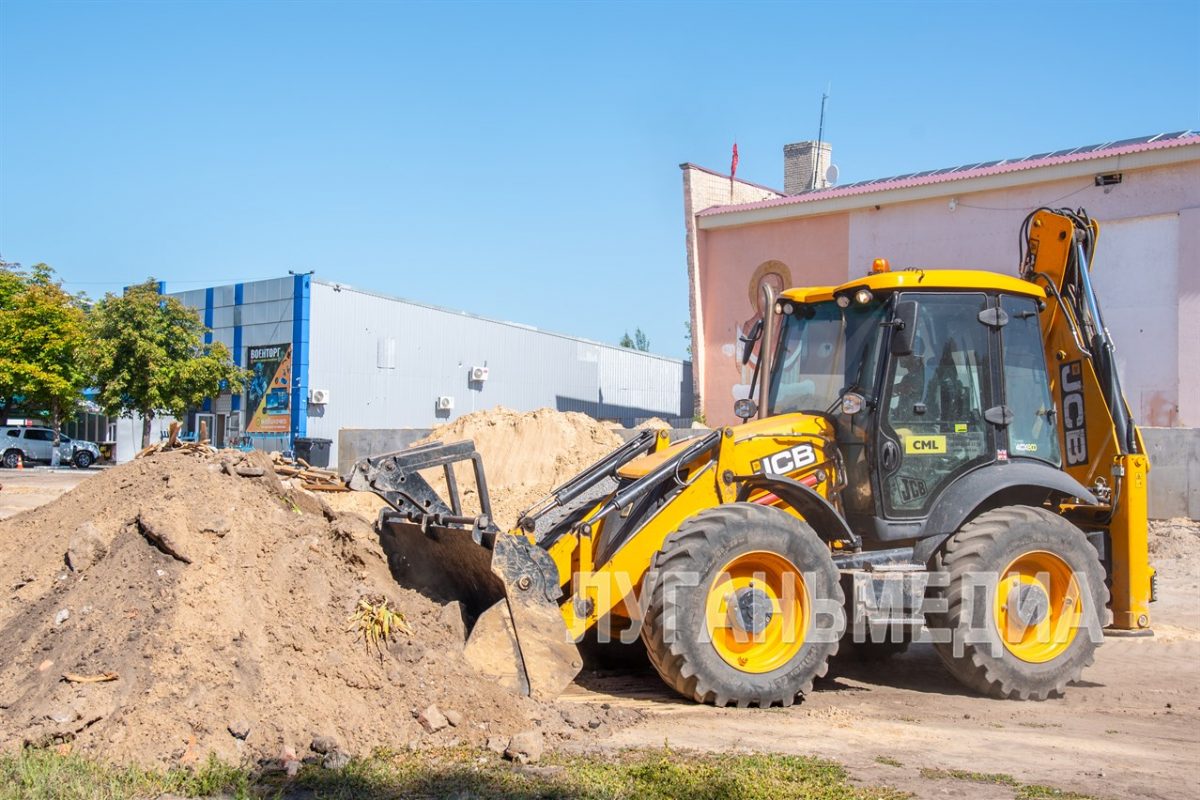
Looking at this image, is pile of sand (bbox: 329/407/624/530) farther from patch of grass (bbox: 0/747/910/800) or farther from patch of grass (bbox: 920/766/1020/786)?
patch of grass (bbox: 920/766/1020/786)

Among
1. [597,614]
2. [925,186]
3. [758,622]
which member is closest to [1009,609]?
Result: [758,622]

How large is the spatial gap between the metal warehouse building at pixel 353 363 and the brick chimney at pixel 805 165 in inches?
332

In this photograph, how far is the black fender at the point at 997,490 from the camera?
7195mm

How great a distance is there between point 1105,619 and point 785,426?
106 inches

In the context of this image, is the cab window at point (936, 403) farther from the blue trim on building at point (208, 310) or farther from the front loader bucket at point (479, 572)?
the blue trim on building at point (208, 310)

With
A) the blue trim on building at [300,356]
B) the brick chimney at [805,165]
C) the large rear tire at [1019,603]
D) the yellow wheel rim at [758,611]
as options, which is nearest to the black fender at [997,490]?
the large rear tire at [1019,603]

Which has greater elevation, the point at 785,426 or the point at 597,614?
the point at 785,426

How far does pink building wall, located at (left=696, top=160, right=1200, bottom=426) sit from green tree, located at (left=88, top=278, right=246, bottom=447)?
17425mm

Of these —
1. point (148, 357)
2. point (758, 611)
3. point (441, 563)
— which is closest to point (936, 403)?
point (758, 611)

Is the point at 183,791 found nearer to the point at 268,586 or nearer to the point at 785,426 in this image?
the point at 268,586

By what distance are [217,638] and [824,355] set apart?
428 centimetres

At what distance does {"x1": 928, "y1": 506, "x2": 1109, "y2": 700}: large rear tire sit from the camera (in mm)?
7142

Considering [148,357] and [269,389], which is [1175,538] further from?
[148,357]

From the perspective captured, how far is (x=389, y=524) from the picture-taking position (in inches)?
290
